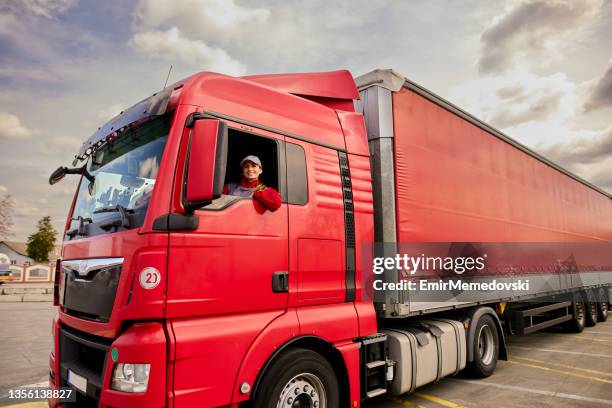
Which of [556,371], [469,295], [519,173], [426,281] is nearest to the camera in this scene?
[426,281]

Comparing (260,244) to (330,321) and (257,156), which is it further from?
(330,321)

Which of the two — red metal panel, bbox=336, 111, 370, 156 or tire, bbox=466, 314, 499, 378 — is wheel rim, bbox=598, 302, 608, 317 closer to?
tire, bbox=466, 314, 499, 378

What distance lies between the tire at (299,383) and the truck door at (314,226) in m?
0.44

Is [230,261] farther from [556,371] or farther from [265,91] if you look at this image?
[556,371]

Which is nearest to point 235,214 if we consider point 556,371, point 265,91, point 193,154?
point 193,154

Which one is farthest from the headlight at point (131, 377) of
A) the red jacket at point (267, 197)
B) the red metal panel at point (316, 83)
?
the red metal panel at point (316, 83)

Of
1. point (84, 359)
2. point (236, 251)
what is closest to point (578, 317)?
point (236, 251)

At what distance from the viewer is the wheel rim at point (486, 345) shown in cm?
598

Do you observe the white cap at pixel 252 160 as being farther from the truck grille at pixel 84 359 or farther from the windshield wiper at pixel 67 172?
the truck grille at pixel 84 359

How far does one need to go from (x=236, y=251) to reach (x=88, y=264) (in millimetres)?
1086

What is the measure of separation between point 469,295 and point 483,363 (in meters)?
1.17

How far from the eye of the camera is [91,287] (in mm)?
2982

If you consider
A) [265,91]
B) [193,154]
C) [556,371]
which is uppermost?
[265,91]

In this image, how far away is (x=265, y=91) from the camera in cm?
358
